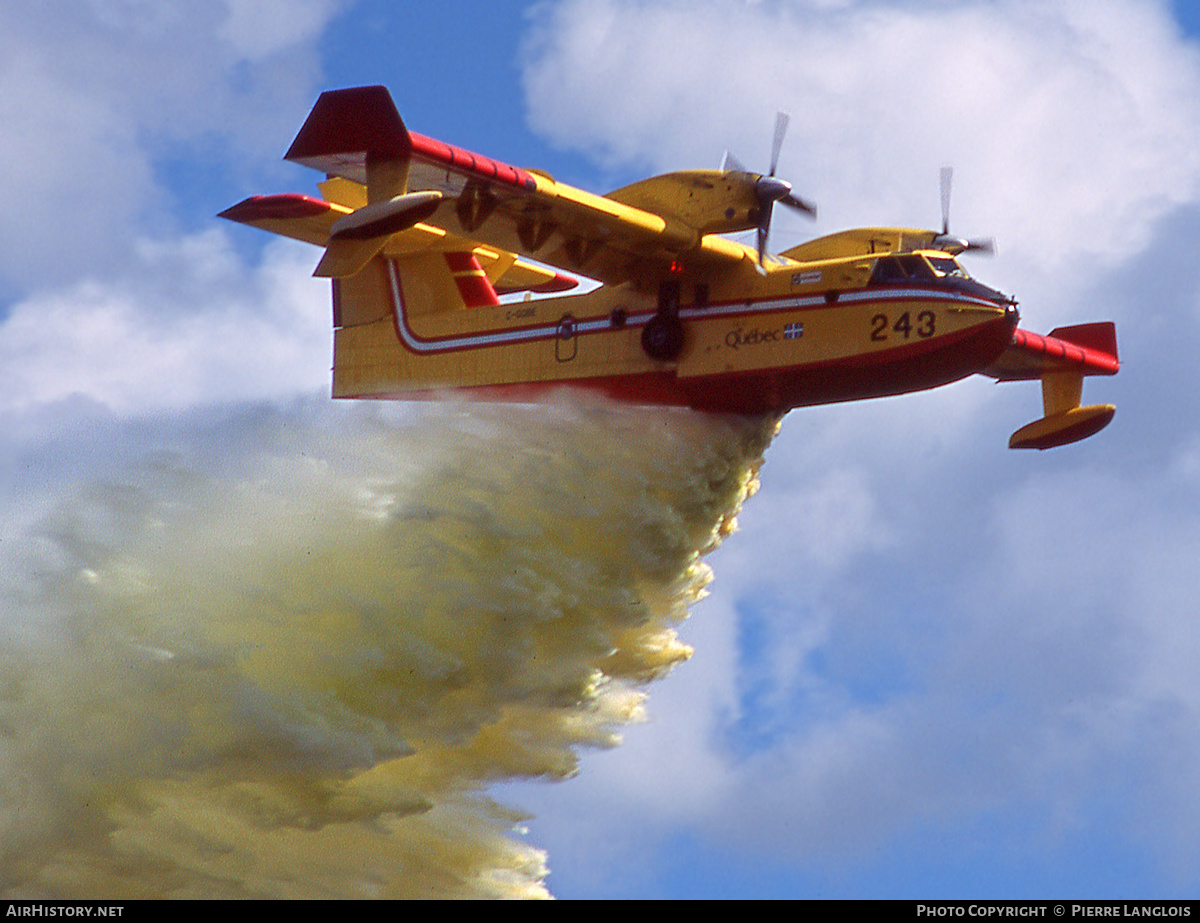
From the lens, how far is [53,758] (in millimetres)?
17828

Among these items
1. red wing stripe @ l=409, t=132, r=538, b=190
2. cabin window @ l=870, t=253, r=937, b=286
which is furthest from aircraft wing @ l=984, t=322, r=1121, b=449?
red wing stripe @ l=409, t=132, r=538, b=190

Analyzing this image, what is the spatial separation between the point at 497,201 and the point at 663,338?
2912 millimetres

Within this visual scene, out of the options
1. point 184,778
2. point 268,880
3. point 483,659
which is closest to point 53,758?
point 184,778

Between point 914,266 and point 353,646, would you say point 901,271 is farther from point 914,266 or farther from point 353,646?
→ point 353,646

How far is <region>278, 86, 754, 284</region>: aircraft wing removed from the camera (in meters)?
19.1

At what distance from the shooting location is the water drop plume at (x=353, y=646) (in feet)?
58.5

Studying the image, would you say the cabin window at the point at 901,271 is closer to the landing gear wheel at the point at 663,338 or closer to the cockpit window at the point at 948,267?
the cockpit window at the point at 948,267

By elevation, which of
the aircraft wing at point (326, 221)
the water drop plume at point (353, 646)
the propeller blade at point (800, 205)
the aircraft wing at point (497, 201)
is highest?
the aircraft wing at point (326, 221)

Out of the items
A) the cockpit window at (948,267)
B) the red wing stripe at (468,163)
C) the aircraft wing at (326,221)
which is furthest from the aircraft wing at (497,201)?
the cockpit window at (948,267)

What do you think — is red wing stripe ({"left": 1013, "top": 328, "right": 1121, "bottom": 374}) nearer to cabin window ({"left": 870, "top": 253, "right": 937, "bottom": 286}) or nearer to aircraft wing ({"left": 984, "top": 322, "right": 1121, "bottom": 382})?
aircraft wing ({"left": 984, "top": 322, "right": 1121, "bottom": 382})

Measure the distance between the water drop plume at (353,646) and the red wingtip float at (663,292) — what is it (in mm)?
1009

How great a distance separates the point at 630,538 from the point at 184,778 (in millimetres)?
6358

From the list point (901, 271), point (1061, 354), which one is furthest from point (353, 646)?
point (1061, 354)
